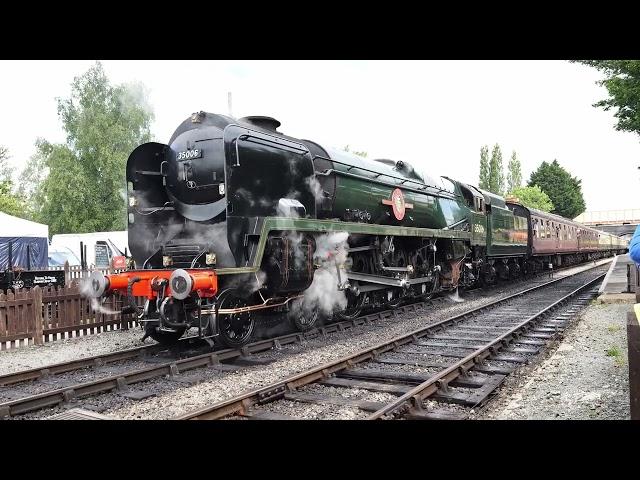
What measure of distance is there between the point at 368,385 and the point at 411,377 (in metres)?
0.58

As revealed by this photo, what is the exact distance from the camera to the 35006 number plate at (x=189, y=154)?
24.5 feet

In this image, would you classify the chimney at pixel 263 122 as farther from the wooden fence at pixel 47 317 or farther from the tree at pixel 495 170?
the tree at pixel 495 170

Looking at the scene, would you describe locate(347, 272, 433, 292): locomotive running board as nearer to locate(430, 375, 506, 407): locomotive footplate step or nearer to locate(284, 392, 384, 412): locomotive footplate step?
locate(430, 375, 506, 407): locomotive footplate step

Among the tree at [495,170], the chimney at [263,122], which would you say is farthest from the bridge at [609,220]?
the chimney at [263,122]

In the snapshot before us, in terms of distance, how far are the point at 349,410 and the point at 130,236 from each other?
186 inches

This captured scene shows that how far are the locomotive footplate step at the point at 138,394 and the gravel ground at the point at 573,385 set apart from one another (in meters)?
3.45

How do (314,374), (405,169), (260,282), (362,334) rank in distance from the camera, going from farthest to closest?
(405,169), (362,334), (260,282), (314,374)

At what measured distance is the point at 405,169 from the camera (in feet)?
41.8

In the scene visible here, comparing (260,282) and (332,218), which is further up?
(332,218)

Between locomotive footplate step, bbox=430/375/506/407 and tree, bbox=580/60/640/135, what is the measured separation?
29.9ft

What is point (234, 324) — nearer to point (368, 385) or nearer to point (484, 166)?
point (368, 385)

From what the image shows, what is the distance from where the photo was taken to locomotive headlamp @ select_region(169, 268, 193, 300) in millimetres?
6293
